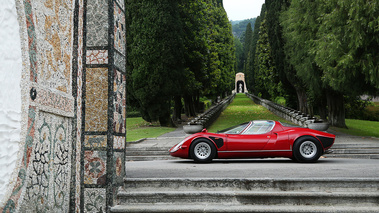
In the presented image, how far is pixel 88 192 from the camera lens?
4.64m

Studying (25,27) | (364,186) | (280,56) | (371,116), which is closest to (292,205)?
(364,186)

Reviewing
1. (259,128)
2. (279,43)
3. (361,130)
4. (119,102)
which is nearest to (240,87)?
(279,43)

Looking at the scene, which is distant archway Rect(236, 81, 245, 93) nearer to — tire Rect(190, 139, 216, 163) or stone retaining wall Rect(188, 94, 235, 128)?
stone retaining wall Rect(188, 94, 235, 128)

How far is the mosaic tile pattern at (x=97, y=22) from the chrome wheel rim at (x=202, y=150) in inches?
193

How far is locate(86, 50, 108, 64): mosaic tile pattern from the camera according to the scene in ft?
15.4

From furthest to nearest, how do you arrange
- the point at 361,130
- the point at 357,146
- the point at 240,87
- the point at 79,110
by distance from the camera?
the point at 240,87 → the point at 361,130 → the point at 357,146 → the point at 79,110

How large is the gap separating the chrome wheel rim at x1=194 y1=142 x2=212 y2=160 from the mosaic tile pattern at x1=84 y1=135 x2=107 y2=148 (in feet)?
15.0

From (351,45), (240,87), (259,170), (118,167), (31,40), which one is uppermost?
(240,87)

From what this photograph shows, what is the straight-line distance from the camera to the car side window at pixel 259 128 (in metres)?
8.98

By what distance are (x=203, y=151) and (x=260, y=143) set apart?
145 cm

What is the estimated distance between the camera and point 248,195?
4902mm

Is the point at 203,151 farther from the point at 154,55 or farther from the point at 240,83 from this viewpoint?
the point at 240,83

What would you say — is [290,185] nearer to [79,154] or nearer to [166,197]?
[166,197]

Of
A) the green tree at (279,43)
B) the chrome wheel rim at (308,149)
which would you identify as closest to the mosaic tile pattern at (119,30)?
the chrome wheel rim at (308,149)
